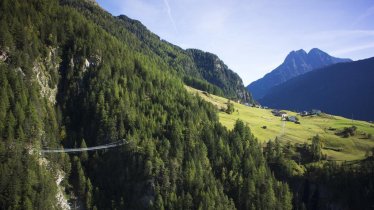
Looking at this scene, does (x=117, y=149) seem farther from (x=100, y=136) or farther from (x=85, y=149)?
(x=85, y=149)

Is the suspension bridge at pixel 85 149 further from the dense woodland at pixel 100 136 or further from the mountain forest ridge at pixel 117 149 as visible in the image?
the dense woodland at pixel 100 136

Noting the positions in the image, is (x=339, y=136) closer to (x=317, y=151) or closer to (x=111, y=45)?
(x=317, y=151)

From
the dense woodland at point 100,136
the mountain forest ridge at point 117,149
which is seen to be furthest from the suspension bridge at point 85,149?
the dense woodland at point 100,136

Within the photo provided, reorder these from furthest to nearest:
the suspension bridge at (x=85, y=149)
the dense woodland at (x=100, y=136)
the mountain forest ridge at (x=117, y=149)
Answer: the suspension bridge at (x=85, y=149) < the mountain forest ridge at (x=117, y=149) < the dense woodland at (x=100, y=136)

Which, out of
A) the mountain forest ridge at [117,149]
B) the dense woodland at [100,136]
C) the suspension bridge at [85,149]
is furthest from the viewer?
the suspension bridge at [85,149]

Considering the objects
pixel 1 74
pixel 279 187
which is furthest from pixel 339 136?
pixel 1 74

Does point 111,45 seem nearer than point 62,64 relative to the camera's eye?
No

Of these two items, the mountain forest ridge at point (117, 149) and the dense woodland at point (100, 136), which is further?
the mountain forest ridge at point (117, 149)

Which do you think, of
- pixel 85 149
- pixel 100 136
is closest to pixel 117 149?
pixel 100 136
